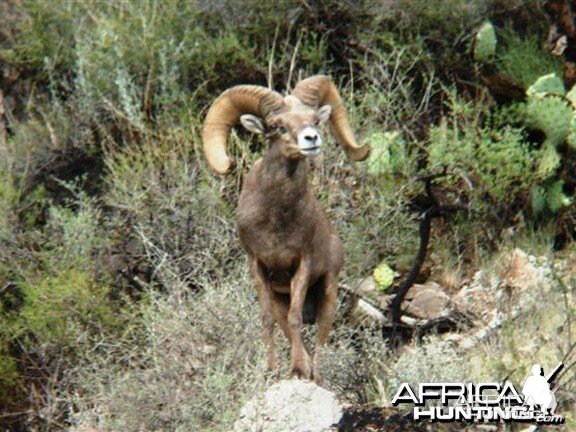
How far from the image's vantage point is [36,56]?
59.6 feet

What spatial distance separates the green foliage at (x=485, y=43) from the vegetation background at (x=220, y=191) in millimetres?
34

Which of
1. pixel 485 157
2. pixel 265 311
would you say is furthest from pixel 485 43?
pixel 265 311

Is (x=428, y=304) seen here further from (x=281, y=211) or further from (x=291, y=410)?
(x=291, y=410)

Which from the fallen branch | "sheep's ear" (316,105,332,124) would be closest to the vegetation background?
the fallen branch

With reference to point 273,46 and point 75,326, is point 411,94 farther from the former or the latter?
point 75,326

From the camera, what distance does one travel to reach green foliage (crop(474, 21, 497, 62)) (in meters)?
17.2

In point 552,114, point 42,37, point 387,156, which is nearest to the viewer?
point 387,156

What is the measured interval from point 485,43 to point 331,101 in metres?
5.88

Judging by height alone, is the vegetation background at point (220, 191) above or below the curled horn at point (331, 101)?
below

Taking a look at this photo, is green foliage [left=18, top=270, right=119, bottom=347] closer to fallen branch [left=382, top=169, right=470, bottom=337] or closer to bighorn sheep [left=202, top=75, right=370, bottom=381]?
fallen branch [left=382, top=169, right=470, bottom=337]

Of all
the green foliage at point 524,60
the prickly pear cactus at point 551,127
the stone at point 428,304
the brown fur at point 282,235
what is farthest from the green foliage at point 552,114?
the brown fur at point 282,235

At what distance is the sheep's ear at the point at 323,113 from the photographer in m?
11.2

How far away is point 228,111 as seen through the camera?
37.7 ft

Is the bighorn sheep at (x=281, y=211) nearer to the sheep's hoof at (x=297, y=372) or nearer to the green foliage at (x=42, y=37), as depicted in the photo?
the sheep's hoof at (x=297, y=372)
